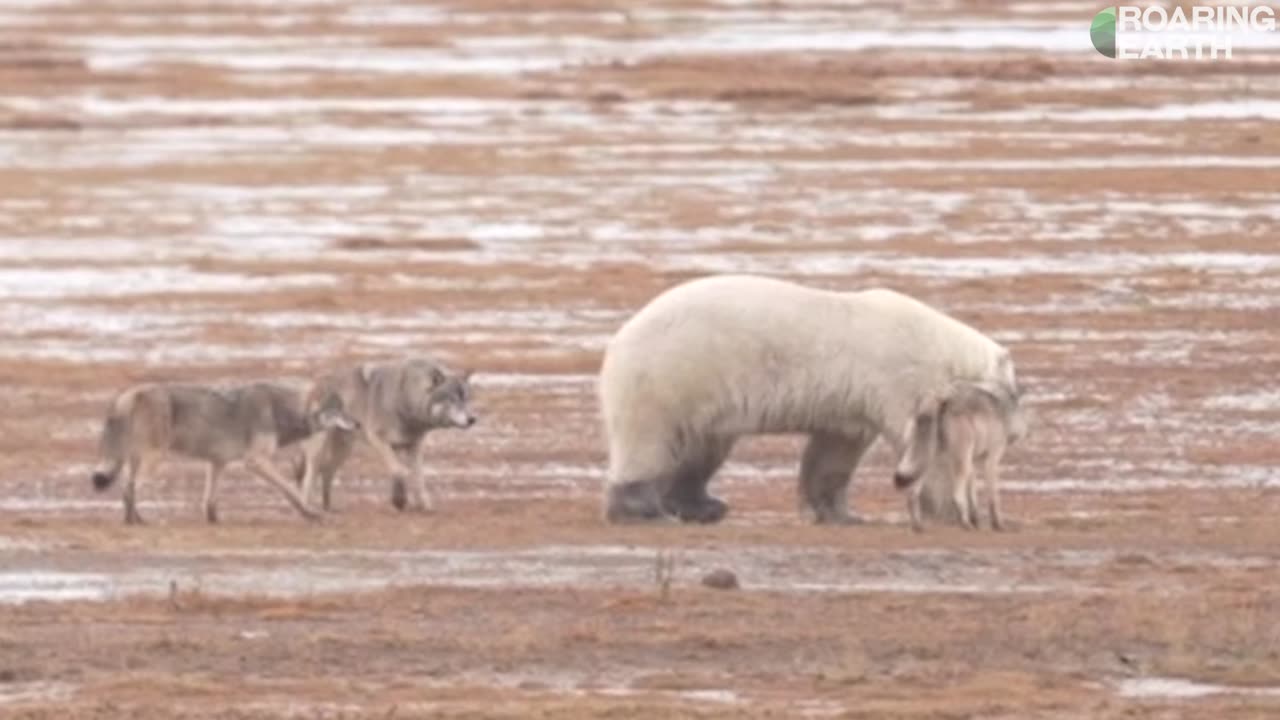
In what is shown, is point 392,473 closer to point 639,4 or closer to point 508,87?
point 508,87

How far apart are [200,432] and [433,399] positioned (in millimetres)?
1353

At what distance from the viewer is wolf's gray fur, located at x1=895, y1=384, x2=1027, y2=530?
56.6 feet

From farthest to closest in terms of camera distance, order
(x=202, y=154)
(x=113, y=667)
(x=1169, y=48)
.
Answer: (x=1169, y=48) < (x=202, y=154) < (x=113, y=667)

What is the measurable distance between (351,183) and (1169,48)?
1483cm

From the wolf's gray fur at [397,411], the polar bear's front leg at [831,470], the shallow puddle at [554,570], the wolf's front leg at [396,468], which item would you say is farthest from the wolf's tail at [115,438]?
the polar bear's front leg at [831,470]

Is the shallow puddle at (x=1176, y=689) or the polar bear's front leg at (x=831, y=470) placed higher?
the shallow puddle at (x=1176, y=689)

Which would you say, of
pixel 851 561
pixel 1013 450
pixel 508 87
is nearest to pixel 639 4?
pixel 508 87

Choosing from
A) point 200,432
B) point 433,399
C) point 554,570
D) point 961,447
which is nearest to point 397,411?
point 433,399

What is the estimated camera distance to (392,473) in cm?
1861

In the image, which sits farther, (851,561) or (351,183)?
(351,183)

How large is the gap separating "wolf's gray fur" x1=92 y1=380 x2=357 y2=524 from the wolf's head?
0.70 meters

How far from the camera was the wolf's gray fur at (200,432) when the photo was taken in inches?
698

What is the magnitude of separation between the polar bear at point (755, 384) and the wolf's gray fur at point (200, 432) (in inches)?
59.9

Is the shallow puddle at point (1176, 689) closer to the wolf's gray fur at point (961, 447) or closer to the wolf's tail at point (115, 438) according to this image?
the wolf's gray fur at point (961, 447)
